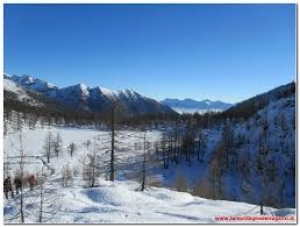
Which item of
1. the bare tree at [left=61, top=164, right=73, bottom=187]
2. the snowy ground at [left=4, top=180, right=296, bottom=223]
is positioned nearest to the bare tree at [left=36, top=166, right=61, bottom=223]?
the snowy ground at [left=4, top=180, right=296, bottom=223]

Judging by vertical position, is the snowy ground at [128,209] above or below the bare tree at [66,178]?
above

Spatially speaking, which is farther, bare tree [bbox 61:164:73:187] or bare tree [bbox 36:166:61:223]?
bare tree [bbox 61:164:73:187]

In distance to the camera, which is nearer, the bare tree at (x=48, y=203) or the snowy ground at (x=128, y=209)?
the snowy ground at (x=128, y=209)

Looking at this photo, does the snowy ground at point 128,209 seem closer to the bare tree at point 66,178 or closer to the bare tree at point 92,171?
the bare tree at point 92,171

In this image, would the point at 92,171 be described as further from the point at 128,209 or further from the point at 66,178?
the point at 128,209

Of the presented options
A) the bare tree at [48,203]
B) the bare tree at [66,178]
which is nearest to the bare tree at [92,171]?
the bare tree at [66,178]

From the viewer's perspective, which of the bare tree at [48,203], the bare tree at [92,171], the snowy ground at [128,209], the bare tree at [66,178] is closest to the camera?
the snowy ground at [128,209]

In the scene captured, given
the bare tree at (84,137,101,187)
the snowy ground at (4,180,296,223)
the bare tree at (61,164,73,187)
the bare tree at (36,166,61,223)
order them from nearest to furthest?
the snowy ground at (4,180,296,223)
the bare tree at (36,166,61,223)
the bare tree at (84,137,101,187)
the bare tree at (61,164,73,187)

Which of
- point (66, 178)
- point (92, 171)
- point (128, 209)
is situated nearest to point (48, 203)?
point (128, 209)

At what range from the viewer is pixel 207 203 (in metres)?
26.2

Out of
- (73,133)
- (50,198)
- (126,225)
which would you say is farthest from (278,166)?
(73,133)

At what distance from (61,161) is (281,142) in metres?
66.5

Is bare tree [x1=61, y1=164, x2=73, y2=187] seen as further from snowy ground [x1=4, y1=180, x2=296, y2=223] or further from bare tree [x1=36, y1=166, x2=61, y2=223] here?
snowy ground [x1=4, y1=180, x2=296, y2=223]

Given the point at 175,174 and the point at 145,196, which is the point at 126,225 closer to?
the point at 145,196
